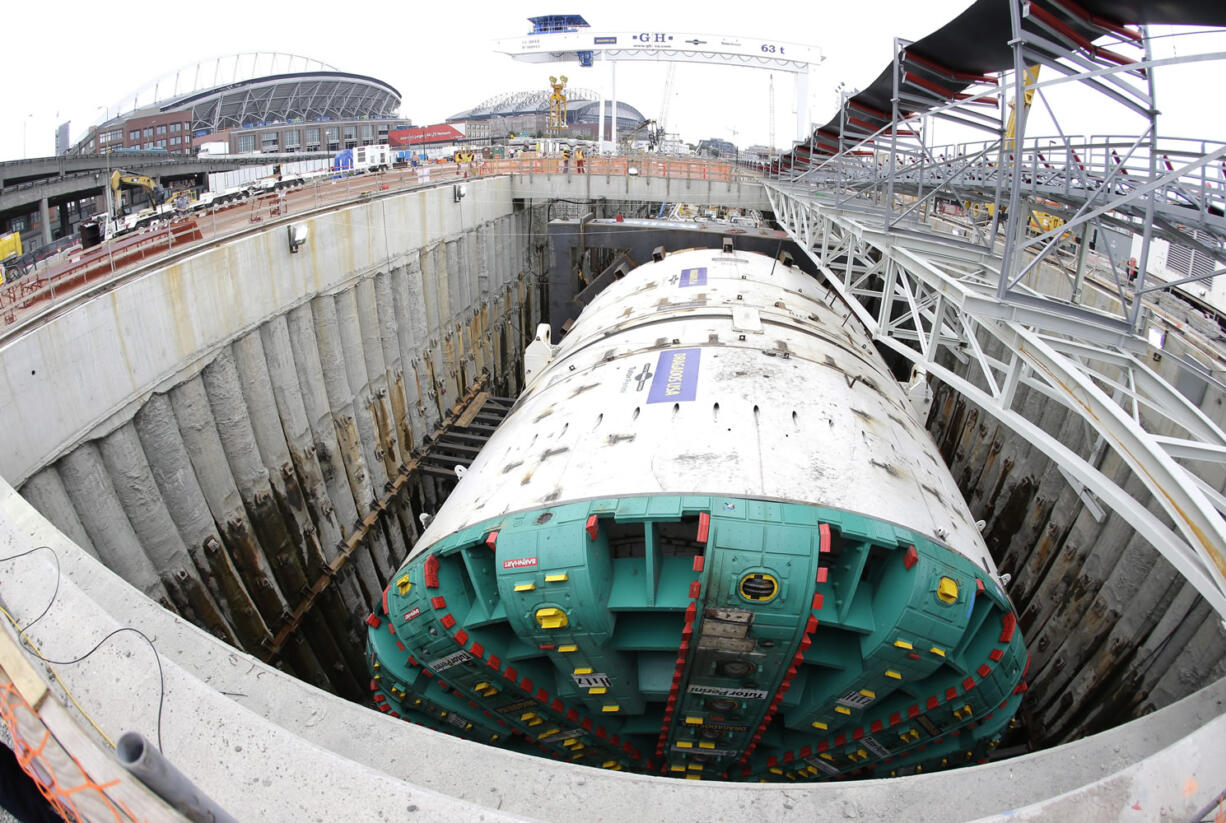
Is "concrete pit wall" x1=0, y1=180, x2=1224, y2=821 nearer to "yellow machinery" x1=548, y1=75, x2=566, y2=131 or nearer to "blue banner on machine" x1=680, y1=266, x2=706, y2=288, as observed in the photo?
"blue banner on machine" x1=680, y1=266, x2=706, y2=288

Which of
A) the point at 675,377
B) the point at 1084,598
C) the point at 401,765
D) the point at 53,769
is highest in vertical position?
the point at 675,377

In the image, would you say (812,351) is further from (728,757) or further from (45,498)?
(45,498)

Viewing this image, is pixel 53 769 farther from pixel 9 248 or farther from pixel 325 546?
pixel 9 248

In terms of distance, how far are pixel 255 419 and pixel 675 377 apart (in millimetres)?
7337

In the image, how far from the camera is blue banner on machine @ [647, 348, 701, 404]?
9031 mm

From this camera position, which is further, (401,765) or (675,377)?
(675,377)

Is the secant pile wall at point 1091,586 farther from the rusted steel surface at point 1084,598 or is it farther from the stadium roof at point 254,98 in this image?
the stadium roof at point 254,98

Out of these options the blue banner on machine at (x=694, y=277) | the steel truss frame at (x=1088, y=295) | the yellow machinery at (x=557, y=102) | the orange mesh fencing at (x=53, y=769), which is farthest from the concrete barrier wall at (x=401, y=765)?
the yellow machinery at (x=557, y=102)

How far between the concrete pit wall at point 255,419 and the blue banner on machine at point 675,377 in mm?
6910

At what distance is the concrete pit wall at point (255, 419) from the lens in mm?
8664

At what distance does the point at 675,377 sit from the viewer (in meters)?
9.54

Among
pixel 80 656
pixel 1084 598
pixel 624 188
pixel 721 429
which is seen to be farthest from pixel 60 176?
pixel 1084 598

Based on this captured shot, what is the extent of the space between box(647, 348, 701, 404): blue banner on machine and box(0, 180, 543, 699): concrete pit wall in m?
6.91

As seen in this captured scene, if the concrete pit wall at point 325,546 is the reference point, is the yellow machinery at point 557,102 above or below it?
above
